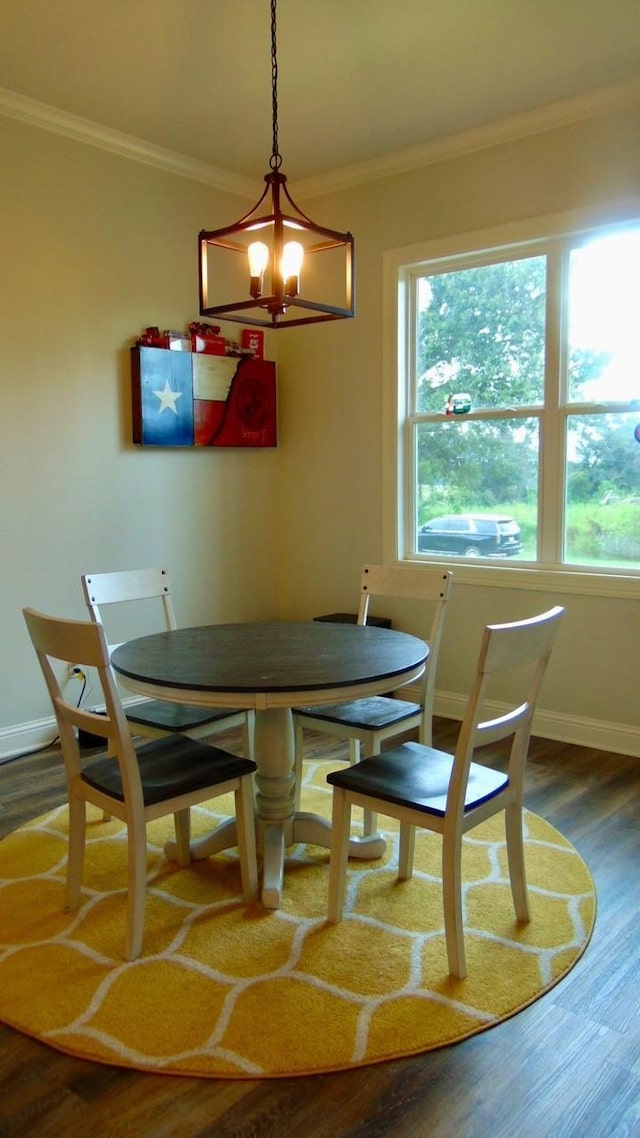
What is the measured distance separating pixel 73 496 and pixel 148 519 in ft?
1.44

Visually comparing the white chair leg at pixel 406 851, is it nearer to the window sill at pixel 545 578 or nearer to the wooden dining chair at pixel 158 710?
the wooden dining chair at pixel 158 710

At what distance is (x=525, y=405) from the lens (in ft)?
12.4

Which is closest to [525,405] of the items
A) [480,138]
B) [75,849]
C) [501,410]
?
[501,410]

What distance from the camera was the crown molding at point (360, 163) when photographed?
3.35 meters

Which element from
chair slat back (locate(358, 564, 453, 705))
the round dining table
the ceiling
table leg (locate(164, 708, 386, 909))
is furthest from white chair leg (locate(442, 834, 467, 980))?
Answer: the ceiling

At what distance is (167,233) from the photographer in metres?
4.05

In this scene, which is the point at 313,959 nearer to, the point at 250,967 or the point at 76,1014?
the point at 250,967

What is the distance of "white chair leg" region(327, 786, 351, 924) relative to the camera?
219cm

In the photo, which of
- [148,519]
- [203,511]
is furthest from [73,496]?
[203,511]

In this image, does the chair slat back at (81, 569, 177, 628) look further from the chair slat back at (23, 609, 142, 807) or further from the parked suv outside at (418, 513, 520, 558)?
the parked suv outside at (418, 513, 520, 558)

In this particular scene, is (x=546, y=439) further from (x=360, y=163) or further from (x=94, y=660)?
(x=94, y=660)

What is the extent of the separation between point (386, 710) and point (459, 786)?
742 mm

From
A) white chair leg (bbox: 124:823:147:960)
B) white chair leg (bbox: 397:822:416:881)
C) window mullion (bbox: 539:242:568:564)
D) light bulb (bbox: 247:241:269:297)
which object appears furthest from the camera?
window mullion (bbox: 539:242:568:564)

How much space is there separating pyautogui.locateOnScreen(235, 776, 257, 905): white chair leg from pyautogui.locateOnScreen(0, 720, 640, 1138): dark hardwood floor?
687 millimetres
